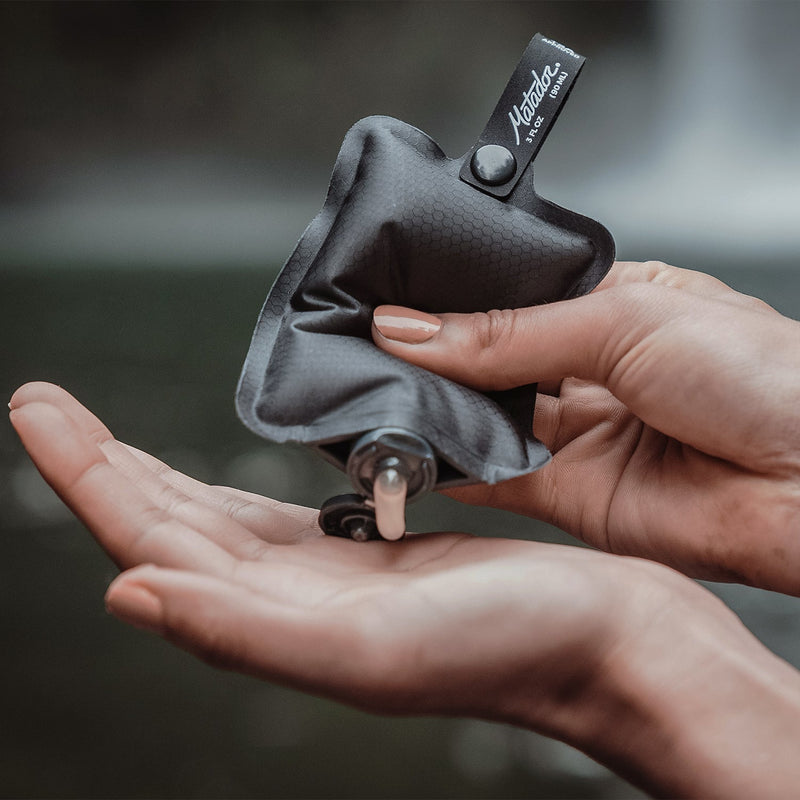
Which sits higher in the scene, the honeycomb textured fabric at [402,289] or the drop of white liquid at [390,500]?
the honeycomb textured fabric at [402,289]

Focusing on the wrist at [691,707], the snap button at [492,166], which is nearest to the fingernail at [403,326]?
the snap button at [492,166]

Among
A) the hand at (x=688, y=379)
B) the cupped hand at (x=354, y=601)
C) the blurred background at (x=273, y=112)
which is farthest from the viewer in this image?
the blurred background at (x=273, y=112)

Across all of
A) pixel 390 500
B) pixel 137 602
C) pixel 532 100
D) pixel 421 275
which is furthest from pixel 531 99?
pixel 137 602

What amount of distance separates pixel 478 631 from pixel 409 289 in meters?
0.25

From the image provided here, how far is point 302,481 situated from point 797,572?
0.55m

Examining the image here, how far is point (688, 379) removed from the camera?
1.87 feet

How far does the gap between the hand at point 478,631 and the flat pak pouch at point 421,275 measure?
0.08 m

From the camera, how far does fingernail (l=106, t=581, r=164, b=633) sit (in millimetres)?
414

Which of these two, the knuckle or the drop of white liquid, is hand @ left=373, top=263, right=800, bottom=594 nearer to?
the knuckle

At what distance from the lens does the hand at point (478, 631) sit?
41 centimetres

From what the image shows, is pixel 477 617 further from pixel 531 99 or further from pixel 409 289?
pixel 531 99

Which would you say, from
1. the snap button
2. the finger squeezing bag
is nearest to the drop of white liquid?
the finger squeezing bag

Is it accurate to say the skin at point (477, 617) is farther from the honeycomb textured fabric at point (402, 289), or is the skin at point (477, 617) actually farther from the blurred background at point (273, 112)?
the blurred background at point (273, 112)

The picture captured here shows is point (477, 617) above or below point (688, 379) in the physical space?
below
